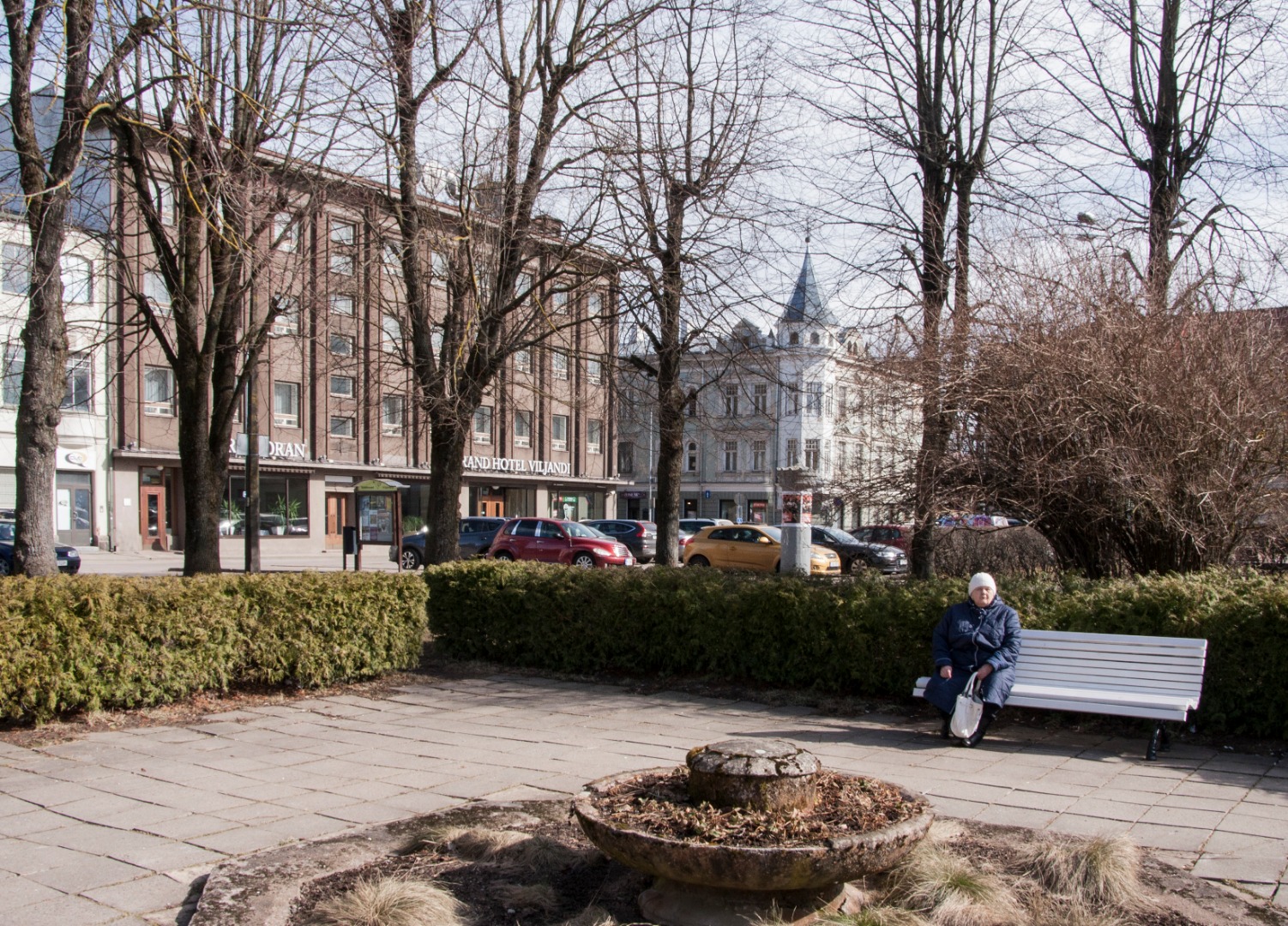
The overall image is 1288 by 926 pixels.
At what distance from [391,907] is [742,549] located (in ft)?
88.7

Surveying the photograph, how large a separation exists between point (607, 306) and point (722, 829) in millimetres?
13295

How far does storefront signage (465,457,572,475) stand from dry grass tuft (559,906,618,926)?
4539cm

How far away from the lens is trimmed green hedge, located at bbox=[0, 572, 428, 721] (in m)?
8.25

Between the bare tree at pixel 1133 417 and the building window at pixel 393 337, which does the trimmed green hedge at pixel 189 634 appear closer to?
the building window at pixel 393 337

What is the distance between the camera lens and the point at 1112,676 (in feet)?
26.5

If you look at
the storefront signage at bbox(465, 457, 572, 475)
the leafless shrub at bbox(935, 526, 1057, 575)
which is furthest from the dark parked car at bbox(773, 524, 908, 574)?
the storefront signage at bbox(465, 457, 572, 475)

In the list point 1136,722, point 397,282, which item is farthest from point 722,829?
point 397,282

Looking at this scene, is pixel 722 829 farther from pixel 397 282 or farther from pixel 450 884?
pixel 397 282

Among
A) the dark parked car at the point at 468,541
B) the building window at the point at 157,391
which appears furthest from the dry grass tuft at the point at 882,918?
the building window at the point at 157,391

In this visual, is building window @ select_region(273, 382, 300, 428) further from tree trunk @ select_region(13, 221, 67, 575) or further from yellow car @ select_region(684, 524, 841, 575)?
tree trunk @ select_region(13, 221, 67, 575)

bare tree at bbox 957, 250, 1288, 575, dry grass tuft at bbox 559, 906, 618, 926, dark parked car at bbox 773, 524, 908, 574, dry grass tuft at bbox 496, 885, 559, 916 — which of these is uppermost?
bare tree at bbox 957, 250, 1288, 575

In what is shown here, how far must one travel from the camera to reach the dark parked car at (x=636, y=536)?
35.9 metres

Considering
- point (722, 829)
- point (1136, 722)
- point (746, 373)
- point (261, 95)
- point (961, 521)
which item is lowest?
point (1136, 722)

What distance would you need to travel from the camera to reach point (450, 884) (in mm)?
4660
